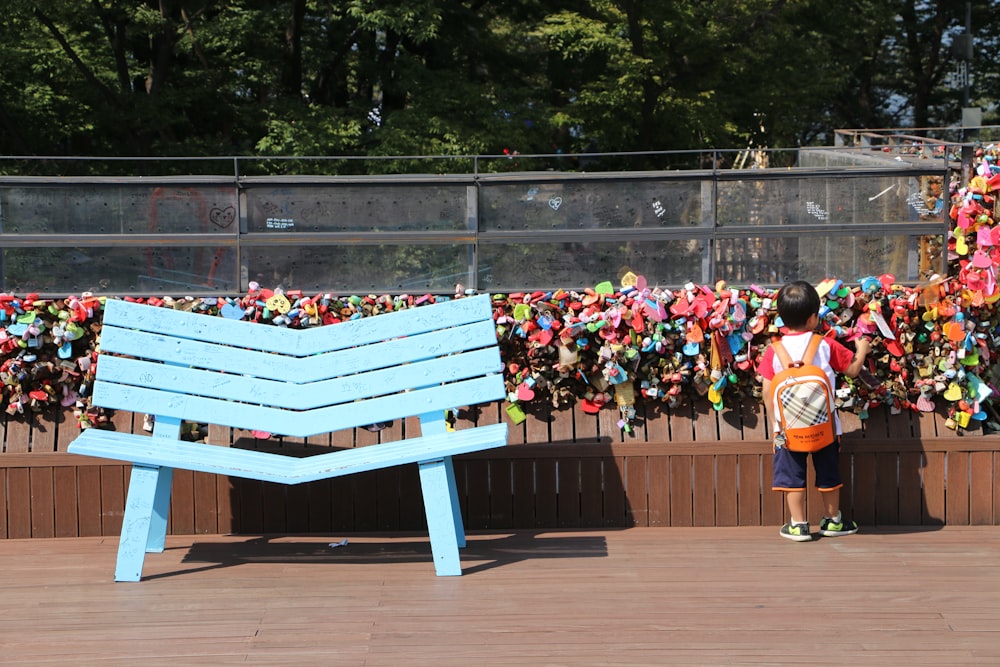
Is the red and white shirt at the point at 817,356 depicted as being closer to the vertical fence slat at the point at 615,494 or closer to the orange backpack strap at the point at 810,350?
the orange backpack strap at the point at 810,350

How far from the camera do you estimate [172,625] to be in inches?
165

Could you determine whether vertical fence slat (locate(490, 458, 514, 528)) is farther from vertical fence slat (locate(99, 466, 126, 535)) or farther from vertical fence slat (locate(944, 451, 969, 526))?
vertical fence slat (locate(944, 451, 969, 526))

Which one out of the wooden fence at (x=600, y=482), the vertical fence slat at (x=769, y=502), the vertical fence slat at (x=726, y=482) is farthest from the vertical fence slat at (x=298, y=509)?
the vertical fence slat at (x=769, y=502)

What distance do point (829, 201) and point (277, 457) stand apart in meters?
2.82

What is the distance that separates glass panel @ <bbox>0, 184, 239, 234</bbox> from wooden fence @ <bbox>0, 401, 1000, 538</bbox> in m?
0.88

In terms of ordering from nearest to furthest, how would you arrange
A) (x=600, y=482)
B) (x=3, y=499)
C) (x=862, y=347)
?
(x=862, y=347), (x=3, y=499), (x=600, y=482)

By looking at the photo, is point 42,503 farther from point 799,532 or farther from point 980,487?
point 980,487

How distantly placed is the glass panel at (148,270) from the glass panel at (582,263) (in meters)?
1.24

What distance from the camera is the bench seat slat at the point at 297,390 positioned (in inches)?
194

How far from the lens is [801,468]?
5125 mm

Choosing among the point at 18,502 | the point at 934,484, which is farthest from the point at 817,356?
the point at 18,502

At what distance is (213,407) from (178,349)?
0.31 meters

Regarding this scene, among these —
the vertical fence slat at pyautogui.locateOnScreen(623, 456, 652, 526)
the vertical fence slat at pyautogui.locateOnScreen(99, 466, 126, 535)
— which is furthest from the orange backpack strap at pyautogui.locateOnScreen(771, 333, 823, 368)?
the vertical fence slat at pyautogui.locateOnScreen(99, 466, 126, 535)

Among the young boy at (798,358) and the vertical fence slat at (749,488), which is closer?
the young boy at (798,358)
